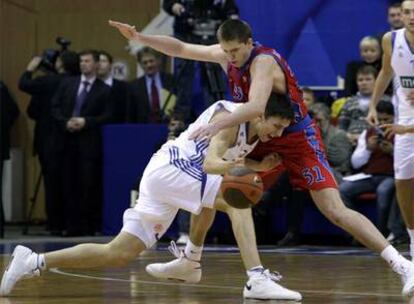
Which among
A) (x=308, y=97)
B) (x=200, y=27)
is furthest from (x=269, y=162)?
(x=200, y=27)

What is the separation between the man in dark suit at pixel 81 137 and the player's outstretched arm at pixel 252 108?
638 centimetres

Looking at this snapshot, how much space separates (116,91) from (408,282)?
7.12 metres

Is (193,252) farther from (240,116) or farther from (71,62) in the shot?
(71,62)

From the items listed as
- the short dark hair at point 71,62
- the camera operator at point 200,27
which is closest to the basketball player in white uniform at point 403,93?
the camera operator at point 200,27

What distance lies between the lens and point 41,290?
7.16 metres

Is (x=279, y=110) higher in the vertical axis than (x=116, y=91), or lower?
higher

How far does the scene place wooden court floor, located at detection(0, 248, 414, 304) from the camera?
671 centimetres

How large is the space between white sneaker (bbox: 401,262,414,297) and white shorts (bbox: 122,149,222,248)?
1.16 meters

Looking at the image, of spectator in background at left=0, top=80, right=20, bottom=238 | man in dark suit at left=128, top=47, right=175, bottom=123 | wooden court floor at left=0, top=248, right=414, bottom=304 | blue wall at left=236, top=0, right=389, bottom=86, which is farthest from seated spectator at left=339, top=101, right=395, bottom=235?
spectator in background at left=0, top=80, right=20, bottom=238

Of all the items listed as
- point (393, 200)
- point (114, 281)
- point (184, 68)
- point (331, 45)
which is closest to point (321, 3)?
point (331, 45)

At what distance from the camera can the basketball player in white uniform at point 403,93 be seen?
8.61 meters

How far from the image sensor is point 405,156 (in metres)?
8.80

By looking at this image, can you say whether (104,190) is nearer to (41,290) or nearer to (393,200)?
(393,200)

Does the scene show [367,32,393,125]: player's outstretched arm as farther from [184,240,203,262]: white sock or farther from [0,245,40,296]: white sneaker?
[0,245,40,296]: white sneaker
